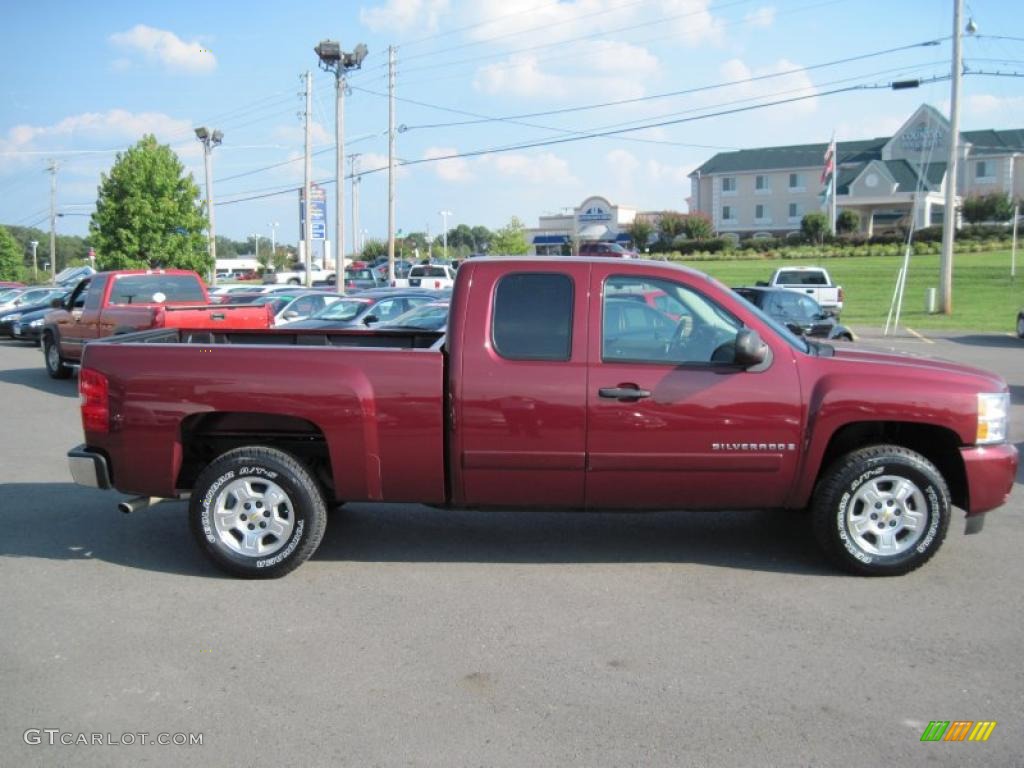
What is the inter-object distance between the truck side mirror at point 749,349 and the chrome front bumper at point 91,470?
383 cm

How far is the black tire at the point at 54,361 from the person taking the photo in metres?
16.4

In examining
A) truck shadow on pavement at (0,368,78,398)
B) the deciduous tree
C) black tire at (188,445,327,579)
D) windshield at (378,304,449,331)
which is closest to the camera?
black tire at (188,445,327,579)

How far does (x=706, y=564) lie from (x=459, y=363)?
6.69ft

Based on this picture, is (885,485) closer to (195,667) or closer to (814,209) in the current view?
(195,667)

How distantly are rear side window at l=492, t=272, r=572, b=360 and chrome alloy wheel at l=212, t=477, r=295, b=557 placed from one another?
1.63 metres

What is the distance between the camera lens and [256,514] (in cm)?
569

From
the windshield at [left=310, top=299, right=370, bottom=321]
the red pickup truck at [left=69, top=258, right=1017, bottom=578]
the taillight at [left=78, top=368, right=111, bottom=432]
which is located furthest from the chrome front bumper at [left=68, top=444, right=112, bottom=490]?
the windshield at [left=310, top=299, right=370, bottom=321]

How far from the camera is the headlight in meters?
5.59

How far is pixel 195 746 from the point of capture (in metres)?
3.78

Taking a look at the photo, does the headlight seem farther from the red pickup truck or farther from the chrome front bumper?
the chrome front bumper

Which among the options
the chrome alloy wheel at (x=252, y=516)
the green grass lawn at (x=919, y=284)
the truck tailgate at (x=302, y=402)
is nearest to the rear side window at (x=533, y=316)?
the truck tailgate at (x=302, y=402)

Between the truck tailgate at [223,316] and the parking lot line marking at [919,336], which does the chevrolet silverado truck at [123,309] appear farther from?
the parking lot line marking at [919,336]

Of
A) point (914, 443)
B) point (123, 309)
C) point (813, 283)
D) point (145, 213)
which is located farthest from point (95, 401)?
point (145, 213)

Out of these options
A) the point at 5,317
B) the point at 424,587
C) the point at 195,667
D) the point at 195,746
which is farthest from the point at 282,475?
the point at 5,317
